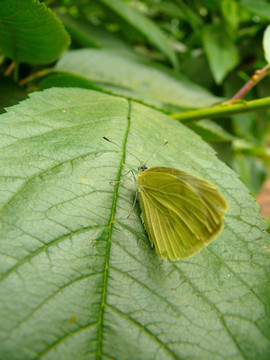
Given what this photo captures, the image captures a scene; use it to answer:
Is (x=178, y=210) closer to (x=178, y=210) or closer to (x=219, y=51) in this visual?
(x=178, y=210)

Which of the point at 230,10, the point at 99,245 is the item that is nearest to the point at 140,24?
the point at 230,10

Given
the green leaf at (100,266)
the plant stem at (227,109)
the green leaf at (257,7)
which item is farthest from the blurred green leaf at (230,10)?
the green leaf at (100,266)

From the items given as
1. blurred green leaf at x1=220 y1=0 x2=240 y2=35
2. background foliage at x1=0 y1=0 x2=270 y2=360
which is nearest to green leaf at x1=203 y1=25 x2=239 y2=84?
blurred green leaf at x1=220 y1=0 x2=240 y2=35

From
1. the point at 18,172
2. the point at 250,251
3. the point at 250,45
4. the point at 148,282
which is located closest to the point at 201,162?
the point at 250,251

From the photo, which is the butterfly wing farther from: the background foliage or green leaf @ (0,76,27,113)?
green leaf @ (0,76,27,113)

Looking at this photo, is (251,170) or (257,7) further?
(251,170)

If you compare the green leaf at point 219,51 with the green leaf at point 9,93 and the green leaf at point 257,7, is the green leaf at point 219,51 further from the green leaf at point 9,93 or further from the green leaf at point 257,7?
the green leaf at point 9,93
